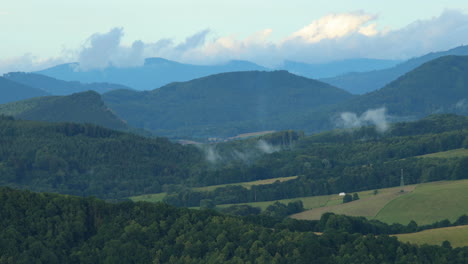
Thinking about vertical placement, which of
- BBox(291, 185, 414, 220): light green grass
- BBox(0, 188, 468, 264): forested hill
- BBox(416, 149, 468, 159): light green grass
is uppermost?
BBox(416, 149, 468, 159): light green grass

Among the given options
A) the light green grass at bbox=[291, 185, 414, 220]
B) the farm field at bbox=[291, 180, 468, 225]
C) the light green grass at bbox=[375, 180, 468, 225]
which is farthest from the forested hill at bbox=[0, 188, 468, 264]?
the light green grass at bbox=[291, 185, 414, 220]

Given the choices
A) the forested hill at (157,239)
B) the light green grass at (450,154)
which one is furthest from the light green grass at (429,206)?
the forested hill at (157,239)

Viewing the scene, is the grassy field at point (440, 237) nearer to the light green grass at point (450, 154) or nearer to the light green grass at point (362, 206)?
the light green grass at point (362, 206)

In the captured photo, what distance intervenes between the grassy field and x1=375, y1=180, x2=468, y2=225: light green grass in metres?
22.8

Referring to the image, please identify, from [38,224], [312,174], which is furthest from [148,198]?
[38,224]

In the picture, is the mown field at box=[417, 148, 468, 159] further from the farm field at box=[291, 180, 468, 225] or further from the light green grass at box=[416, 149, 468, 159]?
the farm field at box=[291, 180, 468, 225]

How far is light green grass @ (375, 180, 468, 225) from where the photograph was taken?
12669cm

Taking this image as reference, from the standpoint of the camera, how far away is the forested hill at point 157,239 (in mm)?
82938

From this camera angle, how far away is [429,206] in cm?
13225

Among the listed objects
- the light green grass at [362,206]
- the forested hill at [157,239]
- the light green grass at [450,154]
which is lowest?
the light green grass at [362,206]

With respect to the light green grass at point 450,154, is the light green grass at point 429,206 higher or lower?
lower

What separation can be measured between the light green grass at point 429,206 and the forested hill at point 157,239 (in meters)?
40.0

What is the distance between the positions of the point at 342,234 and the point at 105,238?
28602mm

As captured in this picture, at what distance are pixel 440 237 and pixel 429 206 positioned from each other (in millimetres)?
36894
